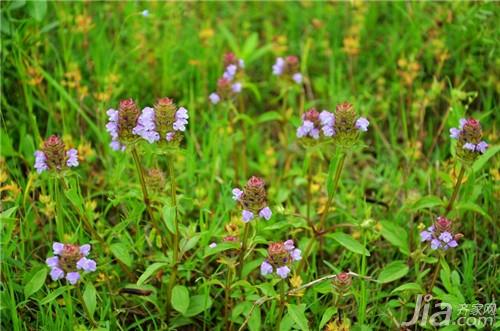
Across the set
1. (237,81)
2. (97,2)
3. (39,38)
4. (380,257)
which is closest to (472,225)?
(380,257)

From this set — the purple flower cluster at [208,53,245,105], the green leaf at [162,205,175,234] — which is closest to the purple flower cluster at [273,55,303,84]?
the purple flower cluster at [208,53,245,105]

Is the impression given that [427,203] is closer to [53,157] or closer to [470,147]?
[470,147]

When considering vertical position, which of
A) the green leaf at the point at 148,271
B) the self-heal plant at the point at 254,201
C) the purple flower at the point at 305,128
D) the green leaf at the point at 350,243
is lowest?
the green leaf at the point at 148,271

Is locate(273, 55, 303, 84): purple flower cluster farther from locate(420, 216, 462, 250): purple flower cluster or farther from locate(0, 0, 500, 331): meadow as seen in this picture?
locate(420, 216, 462, 250): purple flower cluster

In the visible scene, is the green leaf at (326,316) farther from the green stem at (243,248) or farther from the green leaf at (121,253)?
the green leaf at (121,253)

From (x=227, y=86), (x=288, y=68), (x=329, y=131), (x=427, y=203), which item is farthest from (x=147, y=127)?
(x=288, y=68)

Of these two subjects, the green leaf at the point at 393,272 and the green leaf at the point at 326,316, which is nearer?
the green leaf at the point at 326,316

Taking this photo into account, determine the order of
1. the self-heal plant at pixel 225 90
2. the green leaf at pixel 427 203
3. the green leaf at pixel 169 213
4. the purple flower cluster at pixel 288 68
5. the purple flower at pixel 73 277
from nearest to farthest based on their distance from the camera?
1. the purple flower at pixel 73 277
2. the green leaf at pixel 169 213
3. the green leaf at pixel 427 203
4. the self-heal plant at pixel 225 90
5. the purple flower cluster at pixel 288 68

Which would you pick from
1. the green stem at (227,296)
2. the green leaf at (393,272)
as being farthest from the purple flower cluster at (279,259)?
the green leaf at (393,272)
